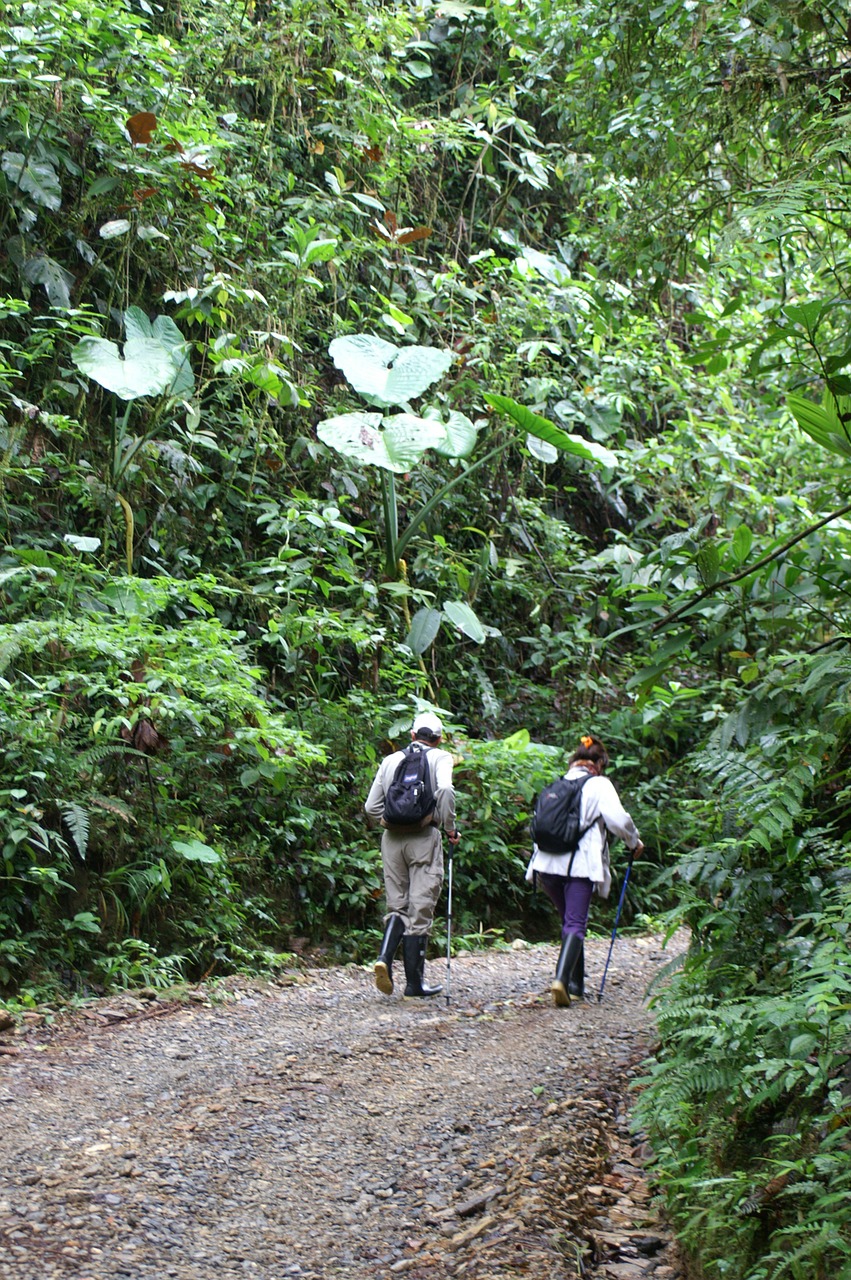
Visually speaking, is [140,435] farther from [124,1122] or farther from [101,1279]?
[101,1279]

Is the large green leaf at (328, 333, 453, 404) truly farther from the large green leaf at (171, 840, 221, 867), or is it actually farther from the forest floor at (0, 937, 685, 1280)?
the forest floor at (0, 937, 685, 1280)

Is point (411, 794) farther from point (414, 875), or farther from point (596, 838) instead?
point (596, 838)

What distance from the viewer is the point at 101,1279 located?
3115mm

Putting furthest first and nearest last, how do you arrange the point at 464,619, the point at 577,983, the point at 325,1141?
the point at 464,619 < the point at 577,983 < the point at 325,1141

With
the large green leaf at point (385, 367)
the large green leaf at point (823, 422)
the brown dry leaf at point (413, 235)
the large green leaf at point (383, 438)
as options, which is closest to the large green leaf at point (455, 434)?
the large green leaf at point (383, 438)

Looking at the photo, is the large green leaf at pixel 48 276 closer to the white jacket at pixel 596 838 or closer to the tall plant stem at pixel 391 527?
the tall plant stem at pixel 391 527

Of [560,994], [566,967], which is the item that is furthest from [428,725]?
[560,994]

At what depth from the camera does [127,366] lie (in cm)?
888

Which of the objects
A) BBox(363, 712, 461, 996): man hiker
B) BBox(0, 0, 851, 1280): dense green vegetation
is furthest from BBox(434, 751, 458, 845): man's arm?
BBox(0, 0, 851, 1280): dense green vegetation

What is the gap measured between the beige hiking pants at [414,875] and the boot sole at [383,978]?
0.27m

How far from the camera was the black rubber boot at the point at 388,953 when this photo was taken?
21.6 feet

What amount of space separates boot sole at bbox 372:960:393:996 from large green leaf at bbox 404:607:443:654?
3999 mm

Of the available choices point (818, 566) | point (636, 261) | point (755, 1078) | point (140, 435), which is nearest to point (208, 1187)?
point (755, 1078)

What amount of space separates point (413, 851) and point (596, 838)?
43.5 inches
